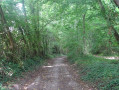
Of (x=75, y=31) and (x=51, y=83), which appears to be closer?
(x=51, y=83)

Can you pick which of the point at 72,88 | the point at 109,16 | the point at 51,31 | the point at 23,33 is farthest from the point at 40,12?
the point at 72,88

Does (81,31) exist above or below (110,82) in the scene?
above

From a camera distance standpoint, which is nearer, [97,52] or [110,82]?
[110,82]

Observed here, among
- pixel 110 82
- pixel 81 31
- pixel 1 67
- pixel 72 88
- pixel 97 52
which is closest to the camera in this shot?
pixel 110 82

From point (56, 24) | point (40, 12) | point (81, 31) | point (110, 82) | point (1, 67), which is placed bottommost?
point (110, 82)

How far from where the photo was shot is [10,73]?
7.93 metres

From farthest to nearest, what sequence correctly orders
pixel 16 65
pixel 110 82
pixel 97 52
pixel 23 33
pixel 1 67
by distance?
pixel 97 52
pixel 23 33
pixel 16 65
pixel 1 67
pixel 110 82

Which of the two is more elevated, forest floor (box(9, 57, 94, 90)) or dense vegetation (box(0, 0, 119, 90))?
dense vegetation (box(0, 0, 119, 90))

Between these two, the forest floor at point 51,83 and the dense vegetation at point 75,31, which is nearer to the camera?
the forest floor at point 51,83

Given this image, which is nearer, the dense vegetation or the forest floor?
the forest floor

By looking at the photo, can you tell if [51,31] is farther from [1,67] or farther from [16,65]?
[1,67]

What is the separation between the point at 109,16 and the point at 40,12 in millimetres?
12346

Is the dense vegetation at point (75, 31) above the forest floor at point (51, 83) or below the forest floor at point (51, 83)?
above

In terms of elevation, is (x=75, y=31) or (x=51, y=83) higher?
(x=75, y=31)
